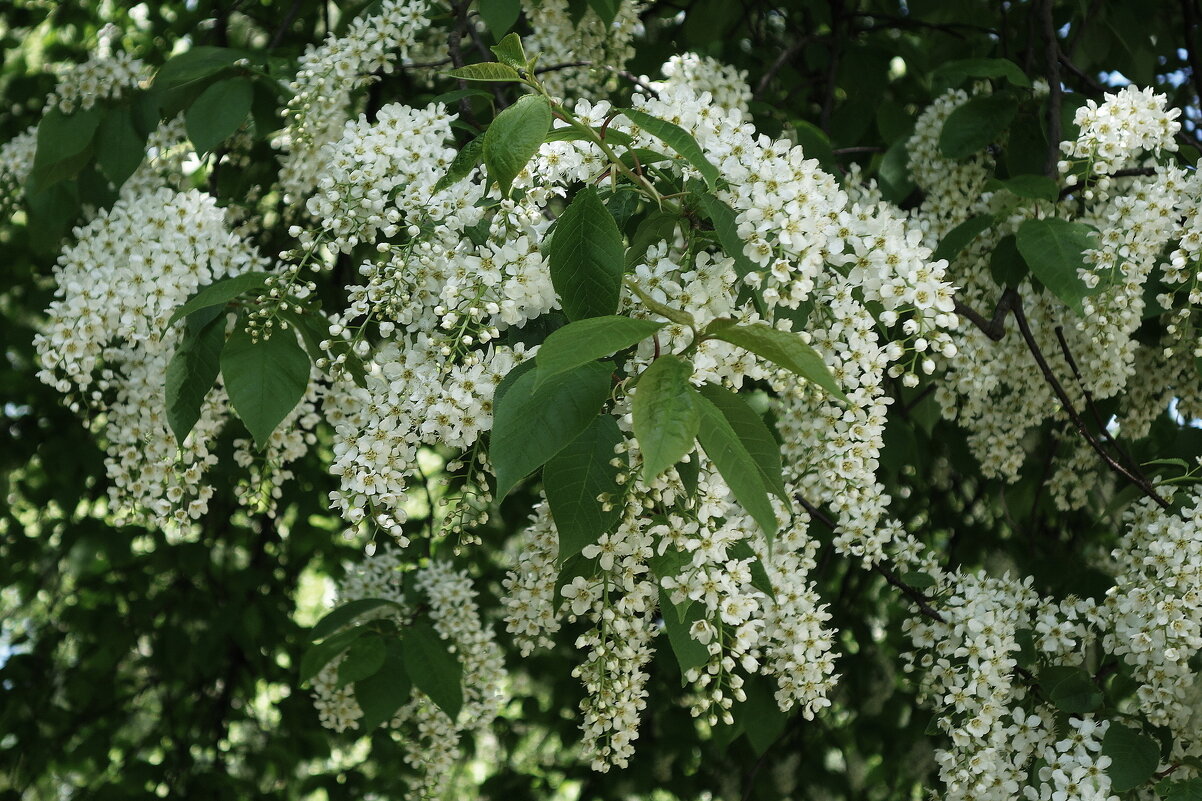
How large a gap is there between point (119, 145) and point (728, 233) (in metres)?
1.79

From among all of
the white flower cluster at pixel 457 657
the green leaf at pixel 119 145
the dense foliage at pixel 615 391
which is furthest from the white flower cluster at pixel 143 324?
the white flower cluster at pixel 457 657

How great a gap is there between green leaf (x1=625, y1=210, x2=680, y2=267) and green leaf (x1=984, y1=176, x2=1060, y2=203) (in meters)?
0.82

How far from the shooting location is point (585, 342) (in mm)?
1179

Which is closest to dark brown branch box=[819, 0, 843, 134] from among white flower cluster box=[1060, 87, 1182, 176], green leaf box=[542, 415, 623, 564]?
white flower cluster box=[1060, 87, 1182, 176]

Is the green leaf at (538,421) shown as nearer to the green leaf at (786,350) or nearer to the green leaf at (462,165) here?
the green leaf at (786,350)

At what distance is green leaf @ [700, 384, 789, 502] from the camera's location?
1299mm

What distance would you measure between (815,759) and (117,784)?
2374 mm

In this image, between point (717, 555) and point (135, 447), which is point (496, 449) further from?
point (135, 447)

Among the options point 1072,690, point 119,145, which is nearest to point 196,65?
point 119,145

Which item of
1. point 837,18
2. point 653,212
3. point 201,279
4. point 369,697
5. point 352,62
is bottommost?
point 369,697

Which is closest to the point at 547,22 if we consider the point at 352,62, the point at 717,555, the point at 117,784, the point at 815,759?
the point at 352,62

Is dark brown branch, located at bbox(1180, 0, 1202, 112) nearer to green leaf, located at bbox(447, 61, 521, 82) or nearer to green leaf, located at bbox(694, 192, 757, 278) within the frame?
green leaf, located at bbox(694, 192, 757, 278)

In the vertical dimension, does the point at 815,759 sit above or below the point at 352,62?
below

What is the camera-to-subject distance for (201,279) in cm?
215
